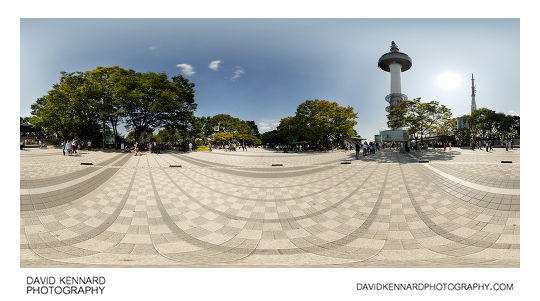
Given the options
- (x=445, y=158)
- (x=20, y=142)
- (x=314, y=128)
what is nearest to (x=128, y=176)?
(x=20, y=142)

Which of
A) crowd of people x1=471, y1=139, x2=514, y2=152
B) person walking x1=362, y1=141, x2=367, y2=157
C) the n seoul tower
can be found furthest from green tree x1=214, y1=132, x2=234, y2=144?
crowd of people x1=471, y1=139, x2=514, y2=152

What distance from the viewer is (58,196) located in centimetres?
248

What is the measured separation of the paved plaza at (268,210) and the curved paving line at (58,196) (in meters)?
0.02

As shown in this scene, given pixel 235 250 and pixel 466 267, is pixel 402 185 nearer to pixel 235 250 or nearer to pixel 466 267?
pixel 466 267

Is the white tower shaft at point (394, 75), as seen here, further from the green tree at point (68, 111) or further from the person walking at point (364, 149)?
the green tree at point (68, 111)

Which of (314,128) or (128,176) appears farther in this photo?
(314,128)

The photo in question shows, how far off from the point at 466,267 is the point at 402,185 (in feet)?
3.91

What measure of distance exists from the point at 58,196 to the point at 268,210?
3.39 meters

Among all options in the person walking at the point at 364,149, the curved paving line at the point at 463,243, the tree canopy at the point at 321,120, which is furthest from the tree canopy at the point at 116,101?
the curved paving line at the point at 463,243

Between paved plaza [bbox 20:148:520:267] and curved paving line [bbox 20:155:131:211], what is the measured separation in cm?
2

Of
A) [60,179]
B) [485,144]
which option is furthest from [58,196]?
[485,144]

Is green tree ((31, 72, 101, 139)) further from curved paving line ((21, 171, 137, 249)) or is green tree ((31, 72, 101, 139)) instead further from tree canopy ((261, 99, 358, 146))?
tree canopy ((261, 99, 358, 146))

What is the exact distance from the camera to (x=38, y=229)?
2.16 m
